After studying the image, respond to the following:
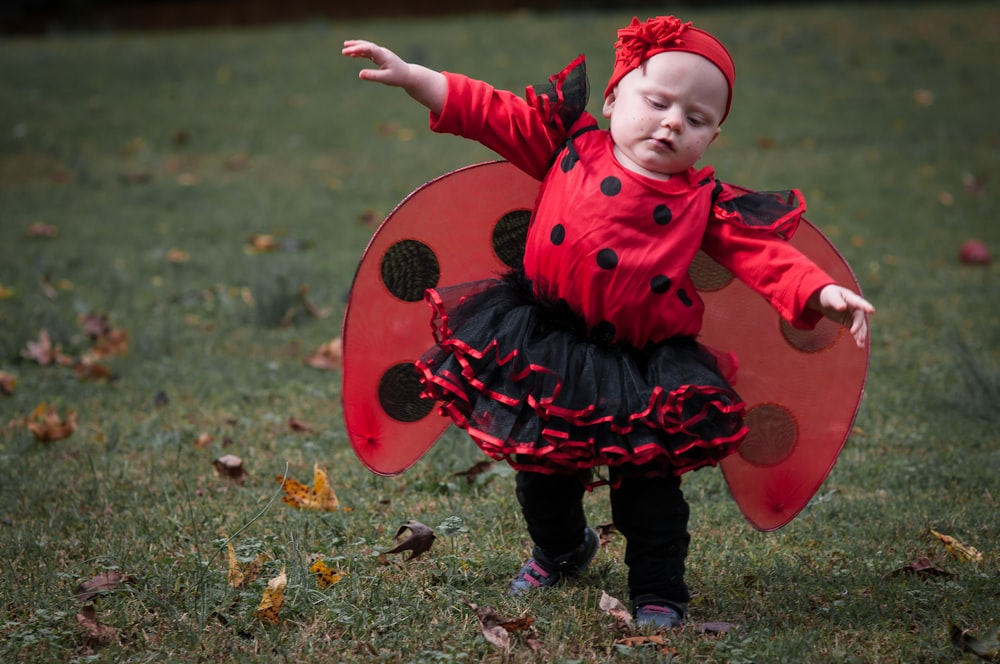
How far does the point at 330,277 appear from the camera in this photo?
6230 millimetres

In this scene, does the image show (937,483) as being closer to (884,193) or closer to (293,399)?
(293,399)

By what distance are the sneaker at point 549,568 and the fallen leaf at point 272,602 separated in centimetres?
59

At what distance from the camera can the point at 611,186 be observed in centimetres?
264

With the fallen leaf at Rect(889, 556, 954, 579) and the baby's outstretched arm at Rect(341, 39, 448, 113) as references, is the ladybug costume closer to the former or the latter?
the baby's outstretched arm at Rect(341, 39, 448, 113)

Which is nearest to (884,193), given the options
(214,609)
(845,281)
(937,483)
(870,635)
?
(937,483)

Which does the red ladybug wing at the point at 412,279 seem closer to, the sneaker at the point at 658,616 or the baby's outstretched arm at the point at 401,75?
the baby's outstretched arm at the point at 401,75

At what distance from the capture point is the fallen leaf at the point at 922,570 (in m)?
2.96

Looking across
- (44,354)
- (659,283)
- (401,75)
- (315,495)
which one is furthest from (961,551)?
(44,354)

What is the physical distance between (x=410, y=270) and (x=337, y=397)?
5.30ft

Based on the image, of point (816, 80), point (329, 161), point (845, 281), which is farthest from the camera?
point (816, 80)

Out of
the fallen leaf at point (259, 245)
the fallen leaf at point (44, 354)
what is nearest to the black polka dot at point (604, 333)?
the fallen leaf at point (44, 354)

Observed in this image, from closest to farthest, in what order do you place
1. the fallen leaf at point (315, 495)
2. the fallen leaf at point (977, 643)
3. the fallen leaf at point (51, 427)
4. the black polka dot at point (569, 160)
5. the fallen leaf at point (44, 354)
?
1. the fallen leaf at point (977, 643)
2. the black polka dot at point (569, 160)
3. the fallen leaf at point (315, 495)
4. the fallen leaf at point (51, 427)
5. the fallen leaf at point (44, 354)

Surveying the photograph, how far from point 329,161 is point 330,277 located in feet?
11.4

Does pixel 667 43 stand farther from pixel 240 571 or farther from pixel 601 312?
pixel 240 571
